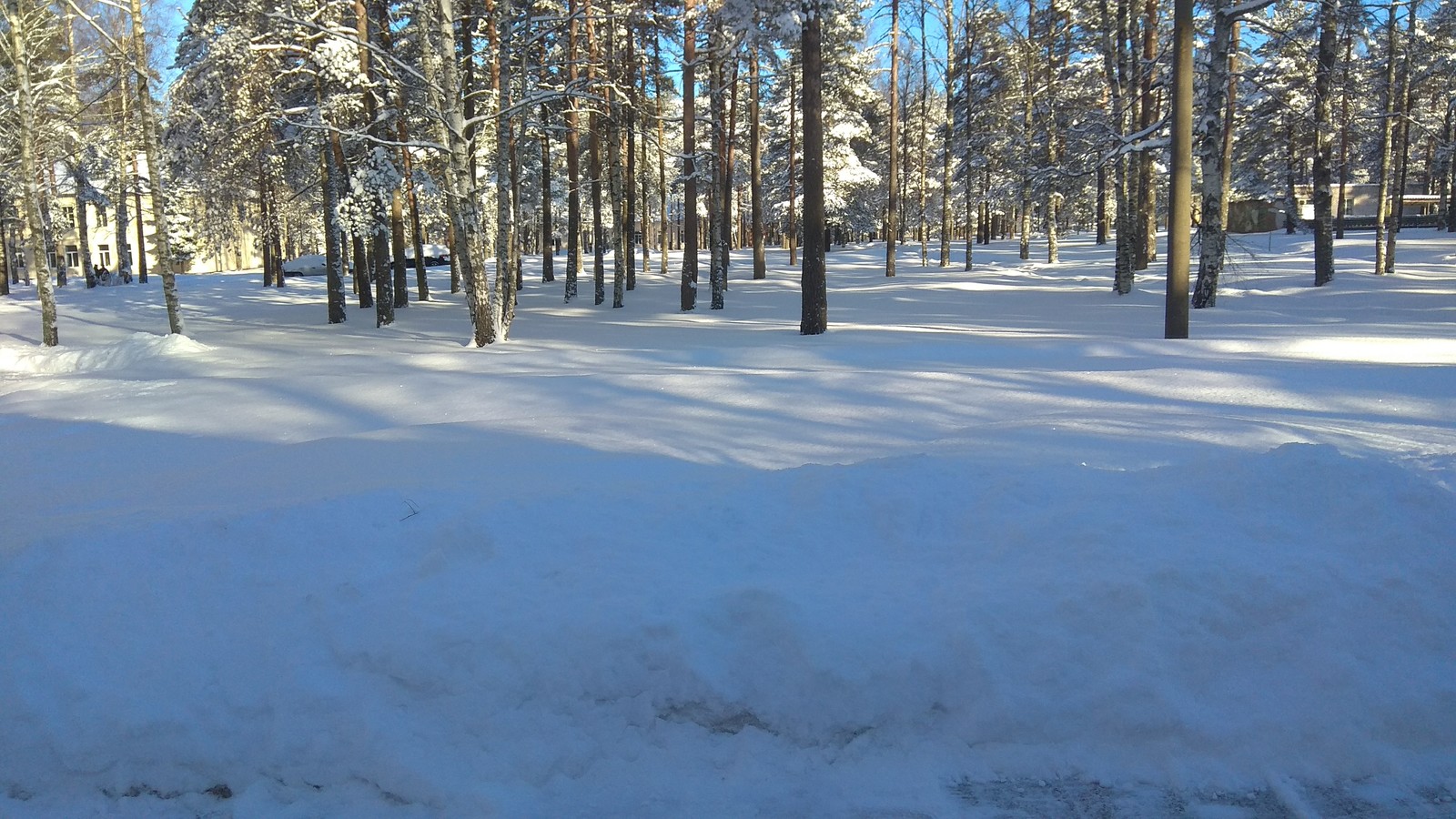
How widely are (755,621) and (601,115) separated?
1646 cm

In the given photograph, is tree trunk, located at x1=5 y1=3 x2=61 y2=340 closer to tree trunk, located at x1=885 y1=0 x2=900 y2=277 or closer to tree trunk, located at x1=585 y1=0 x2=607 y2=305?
tree trunk, located at x1=585 y1=0 x2=607 y2=305

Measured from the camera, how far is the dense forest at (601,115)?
15.8 meters

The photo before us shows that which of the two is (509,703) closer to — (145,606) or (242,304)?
(145,606)

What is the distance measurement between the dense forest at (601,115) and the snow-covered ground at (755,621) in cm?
840

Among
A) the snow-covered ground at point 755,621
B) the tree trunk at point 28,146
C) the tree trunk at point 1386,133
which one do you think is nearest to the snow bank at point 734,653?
the snow-covered ground at point 755,621

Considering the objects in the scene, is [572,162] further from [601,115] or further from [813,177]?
[813,177]

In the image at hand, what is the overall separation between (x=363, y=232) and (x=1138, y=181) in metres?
22.0

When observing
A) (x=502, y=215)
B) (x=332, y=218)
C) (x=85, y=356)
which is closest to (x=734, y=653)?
(x=502, y=215)

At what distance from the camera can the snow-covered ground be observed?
11.6 ft

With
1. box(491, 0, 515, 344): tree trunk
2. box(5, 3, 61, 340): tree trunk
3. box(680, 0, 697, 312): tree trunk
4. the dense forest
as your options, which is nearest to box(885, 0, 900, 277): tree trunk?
the dense forest

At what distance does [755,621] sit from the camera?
4.07m

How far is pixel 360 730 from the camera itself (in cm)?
371

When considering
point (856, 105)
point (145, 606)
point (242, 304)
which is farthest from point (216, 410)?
point (856, 105)

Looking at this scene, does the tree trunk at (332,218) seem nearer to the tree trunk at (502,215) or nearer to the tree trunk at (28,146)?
the tree trunk at (502,215)
